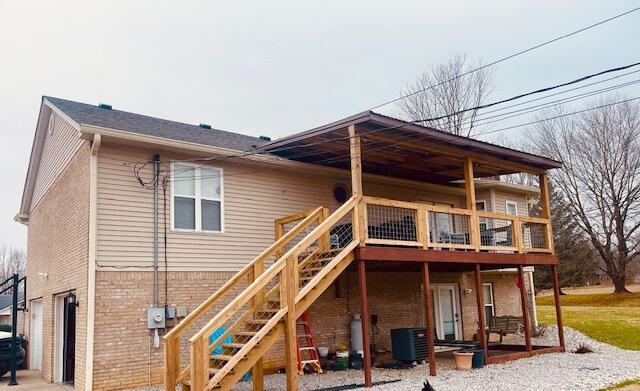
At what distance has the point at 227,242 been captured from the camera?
12336 mm

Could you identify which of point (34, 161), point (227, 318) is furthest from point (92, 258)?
point (34, 161)

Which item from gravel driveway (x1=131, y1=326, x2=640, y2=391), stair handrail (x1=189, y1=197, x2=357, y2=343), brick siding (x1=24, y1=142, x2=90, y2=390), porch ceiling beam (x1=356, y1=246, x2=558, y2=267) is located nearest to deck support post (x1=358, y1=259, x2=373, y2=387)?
gravel driveway (x1=131, y1=326, x2=640, y2=391)

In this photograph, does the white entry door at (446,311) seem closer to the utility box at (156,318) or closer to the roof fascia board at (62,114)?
the utility box at (156,318)

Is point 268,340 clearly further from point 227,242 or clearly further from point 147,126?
point 147,126

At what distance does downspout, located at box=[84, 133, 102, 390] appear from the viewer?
992 centimetres

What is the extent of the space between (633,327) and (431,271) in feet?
30.6

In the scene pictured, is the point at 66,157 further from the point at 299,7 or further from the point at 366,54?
the point at 366,54

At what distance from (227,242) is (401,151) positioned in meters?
4.73

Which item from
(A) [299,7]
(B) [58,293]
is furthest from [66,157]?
(A) [299,7]

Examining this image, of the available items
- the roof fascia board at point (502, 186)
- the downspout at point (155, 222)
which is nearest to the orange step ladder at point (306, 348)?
the downspout at point (155, 222)

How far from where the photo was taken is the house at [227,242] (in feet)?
33.1

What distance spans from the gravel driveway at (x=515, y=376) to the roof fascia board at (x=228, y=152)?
15.8 feet

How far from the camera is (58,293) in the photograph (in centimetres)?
1290

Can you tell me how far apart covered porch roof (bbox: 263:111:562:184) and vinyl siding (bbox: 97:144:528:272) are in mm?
794
